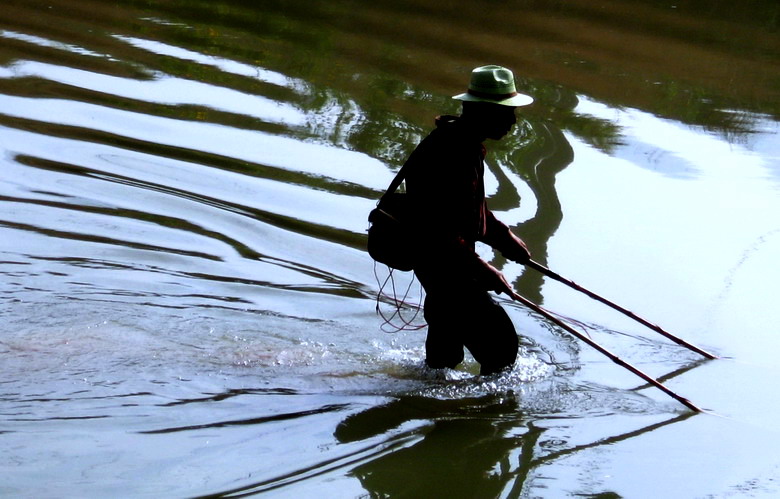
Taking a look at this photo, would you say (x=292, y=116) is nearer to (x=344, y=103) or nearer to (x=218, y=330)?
(x=344, y=103)

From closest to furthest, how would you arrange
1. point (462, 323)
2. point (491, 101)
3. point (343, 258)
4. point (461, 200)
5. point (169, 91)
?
point (491, 101)
point (461, 200)
point (462, 323)
point (343, 258)
point (169, 91)

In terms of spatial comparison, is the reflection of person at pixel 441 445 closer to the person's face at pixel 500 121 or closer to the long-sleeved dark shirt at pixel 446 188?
the long-sleeved dark shirt at pixel 446 188

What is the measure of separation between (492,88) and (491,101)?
2.2 inches

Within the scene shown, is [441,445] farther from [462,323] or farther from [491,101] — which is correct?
[491,101]

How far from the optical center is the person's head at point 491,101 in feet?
→ 14.8

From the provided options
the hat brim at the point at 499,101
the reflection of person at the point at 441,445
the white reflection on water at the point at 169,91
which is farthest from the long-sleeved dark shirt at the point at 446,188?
the white reflection on water at the point at 169,91

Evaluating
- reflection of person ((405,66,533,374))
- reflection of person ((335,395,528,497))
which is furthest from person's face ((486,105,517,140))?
reflection of person ((335,395,528,497))

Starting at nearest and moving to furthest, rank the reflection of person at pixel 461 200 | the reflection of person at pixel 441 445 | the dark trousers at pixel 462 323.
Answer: the reflection of person at pixel 441 445, the reflection of person at pixel 461 200, the dark trousers at pixel 462 323

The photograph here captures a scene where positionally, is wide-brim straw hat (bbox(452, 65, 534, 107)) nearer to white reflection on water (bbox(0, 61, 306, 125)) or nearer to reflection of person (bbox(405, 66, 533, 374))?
reflection of person (bbox(405, 66, 533, 374))

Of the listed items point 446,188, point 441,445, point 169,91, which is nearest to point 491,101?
point 446,188

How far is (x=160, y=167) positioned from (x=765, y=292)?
13.2ft

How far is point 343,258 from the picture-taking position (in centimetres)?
645

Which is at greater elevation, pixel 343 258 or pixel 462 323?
pixel 462 323

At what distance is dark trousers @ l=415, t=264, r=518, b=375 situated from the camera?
4855 mm
